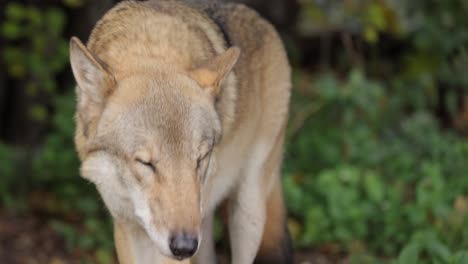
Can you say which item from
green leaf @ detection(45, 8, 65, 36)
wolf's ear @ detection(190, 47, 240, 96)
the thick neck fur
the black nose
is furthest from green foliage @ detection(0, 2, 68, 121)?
the black nose

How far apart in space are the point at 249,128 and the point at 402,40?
235 inches

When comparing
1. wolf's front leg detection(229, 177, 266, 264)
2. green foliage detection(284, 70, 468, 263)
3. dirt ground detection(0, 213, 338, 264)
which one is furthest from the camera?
dirt ground detection(0, 213, 338, 264)

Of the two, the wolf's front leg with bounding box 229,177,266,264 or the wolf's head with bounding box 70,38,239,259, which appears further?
the wolf's front leg with bounding box 229,177,266,264

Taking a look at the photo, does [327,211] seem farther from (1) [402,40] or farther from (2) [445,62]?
(1) [402,40]

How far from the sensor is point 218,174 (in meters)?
5.84

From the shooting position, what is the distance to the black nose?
455 centimetres

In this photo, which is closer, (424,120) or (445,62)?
(424,120)

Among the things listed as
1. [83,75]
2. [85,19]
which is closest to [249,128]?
[83,75]

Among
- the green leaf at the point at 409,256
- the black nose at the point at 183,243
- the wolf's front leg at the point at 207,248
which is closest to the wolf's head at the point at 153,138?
the black nose at the point at 183,243

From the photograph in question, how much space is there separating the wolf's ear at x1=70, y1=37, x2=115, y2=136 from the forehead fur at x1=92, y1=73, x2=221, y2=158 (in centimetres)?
7

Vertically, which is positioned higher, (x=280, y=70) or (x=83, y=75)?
(x=83, y=75)

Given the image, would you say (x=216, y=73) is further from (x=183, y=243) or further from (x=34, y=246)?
(x=34, y=246)

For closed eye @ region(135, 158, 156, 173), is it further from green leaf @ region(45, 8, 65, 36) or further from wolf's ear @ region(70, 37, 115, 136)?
green leaf @ region(45, 8, 65, 36)

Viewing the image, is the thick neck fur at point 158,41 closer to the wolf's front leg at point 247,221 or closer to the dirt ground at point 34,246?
the wolf's front leg at point 247,221
